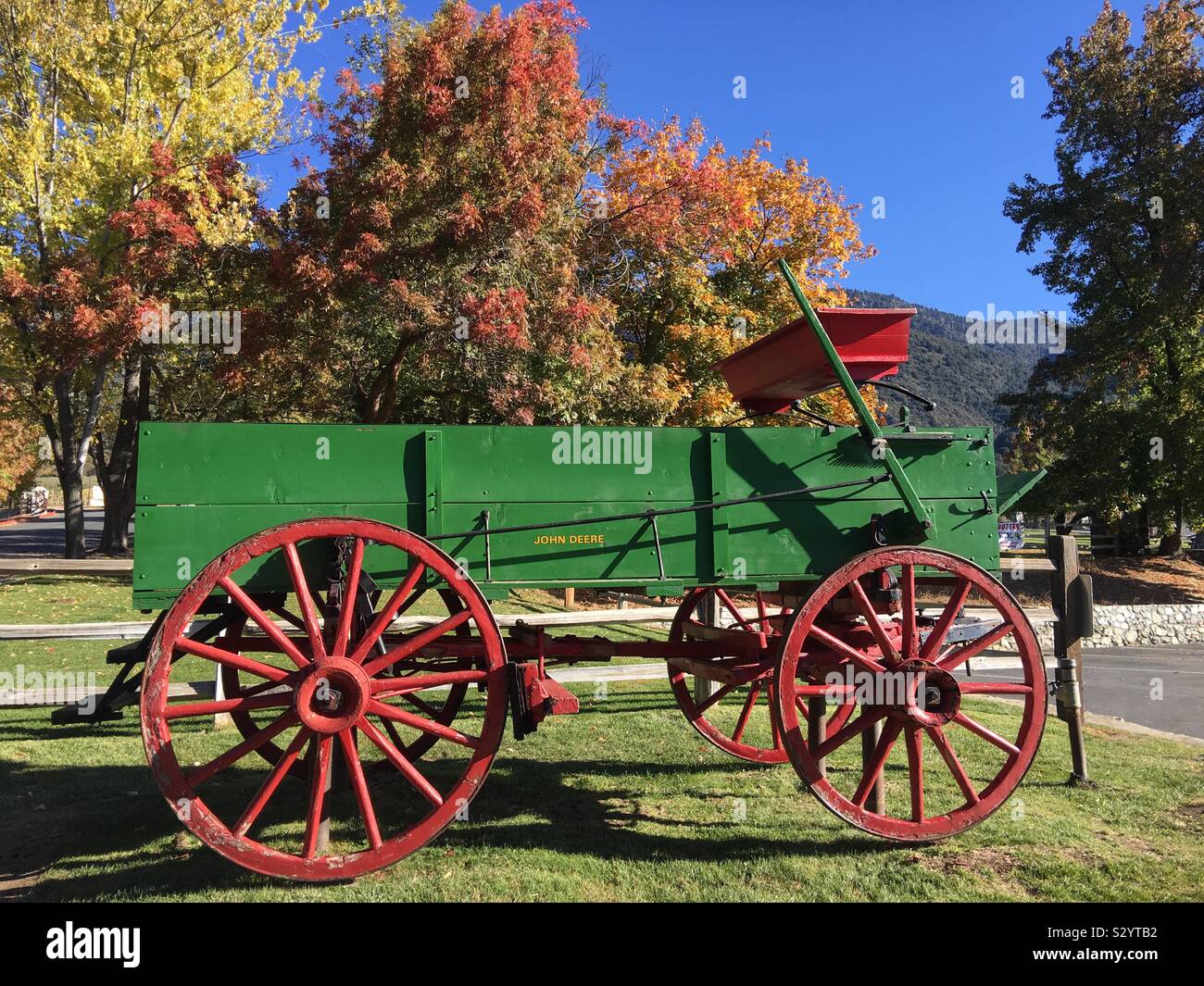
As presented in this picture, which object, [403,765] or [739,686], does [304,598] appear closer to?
[403,765]

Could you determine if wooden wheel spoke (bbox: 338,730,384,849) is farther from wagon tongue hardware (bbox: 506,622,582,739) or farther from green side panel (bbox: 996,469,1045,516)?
green side panel (bbox: 996,469,1045,516)

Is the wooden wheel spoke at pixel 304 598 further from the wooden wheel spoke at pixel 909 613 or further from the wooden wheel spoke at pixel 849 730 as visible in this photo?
the wooden wheel spoke at pixel 909 613

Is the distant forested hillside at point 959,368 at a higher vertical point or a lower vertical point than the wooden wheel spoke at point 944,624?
higher

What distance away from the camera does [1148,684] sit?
11734mm

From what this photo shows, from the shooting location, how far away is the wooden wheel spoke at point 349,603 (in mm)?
3855

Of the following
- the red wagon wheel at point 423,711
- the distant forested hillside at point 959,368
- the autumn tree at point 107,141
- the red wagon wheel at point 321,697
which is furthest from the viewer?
the distant forested hillside at point 959,368

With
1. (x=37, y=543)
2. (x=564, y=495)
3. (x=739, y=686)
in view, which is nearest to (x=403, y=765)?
(x=564, y=495)

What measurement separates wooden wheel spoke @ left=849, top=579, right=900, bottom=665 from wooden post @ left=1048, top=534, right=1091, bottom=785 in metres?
2.25

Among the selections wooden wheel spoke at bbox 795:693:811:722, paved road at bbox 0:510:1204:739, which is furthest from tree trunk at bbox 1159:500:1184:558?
wooden wheel spoke at bbox 795:693:811:722

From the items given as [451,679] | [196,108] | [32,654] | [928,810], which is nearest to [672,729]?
[928,810]

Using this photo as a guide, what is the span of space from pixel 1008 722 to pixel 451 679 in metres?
6.24

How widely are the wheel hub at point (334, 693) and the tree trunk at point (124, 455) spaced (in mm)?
16852

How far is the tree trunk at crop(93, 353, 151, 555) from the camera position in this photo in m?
19.6

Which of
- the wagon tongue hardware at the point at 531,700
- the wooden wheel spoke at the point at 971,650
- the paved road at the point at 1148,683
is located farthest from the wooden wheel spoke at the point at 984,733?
the paved road at the point at 1148,683
